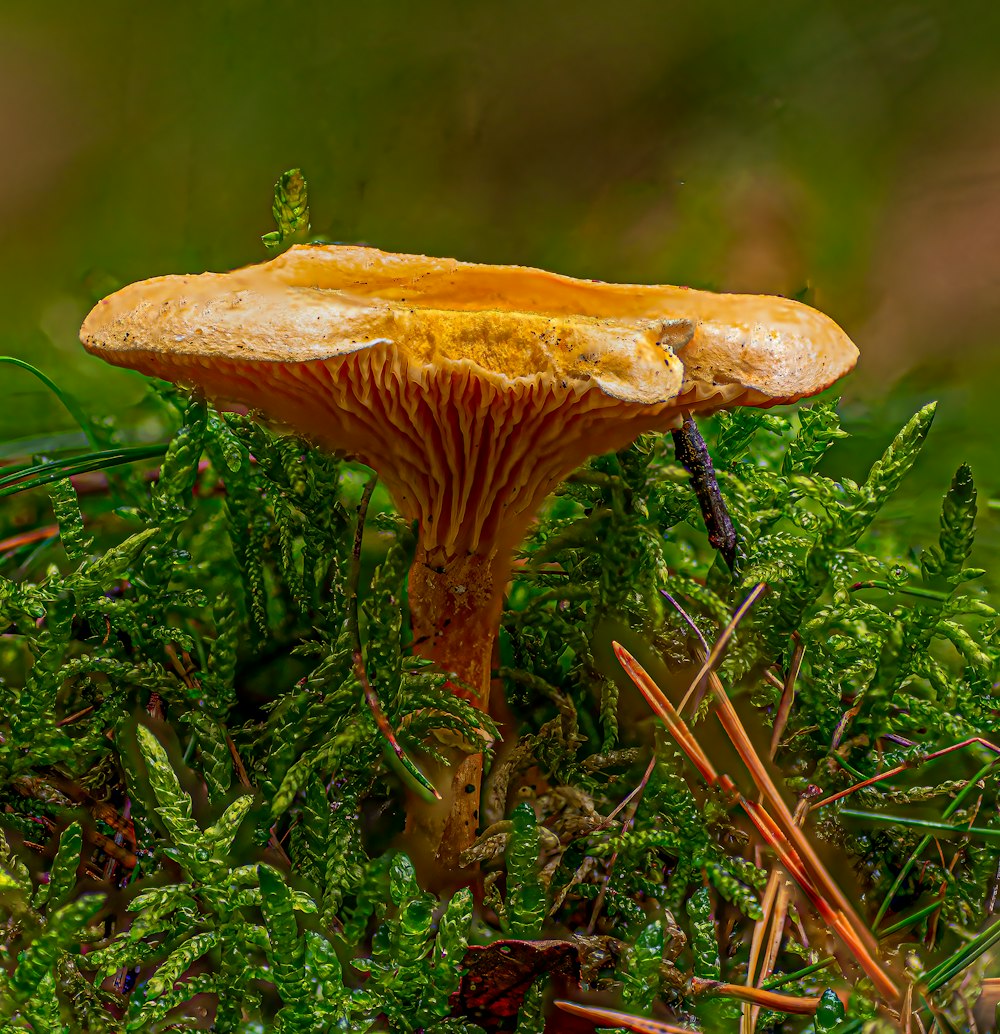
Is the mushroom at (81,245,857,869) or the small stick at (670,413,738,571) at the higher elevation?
the mushroom at (81,245,857,869)

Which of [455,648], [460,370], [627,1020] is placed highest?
[460,370]

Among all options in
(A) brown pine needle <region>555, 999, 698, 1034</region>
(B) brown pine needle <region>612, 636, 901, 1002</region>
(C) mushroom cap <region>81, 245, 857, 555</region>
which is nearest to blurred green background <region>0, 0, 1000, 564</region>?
(C) mushroom cap <region>81, 245, 857, 555</region>

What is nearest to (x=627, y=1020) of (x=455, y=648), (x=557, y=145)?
(x=455, y=648)

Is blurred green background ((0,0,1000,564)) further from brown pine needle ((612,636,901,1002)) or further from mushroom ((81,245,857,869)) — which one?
brown pine needle ((612,636,901,1002))

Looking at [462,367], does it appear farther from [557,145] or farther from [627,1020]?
[557,145]

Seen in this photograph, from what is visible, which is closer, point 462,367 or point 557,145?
point 462,367

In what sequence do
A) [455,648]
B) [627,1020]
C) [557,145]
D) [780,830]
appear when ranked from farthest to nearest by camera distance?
[557,145] < [455,648] < [780,830] < [627,1020]

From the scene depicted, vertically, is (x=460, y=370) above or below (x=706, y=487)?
above
